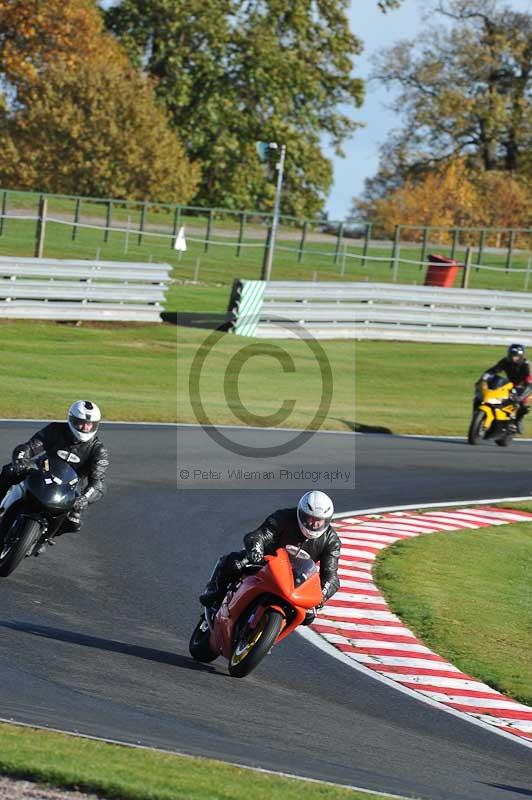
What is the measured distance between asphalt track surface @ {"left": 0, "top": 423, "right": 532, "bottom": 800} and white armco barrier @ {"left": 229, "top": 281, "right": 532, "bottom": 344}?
15930 millimetres

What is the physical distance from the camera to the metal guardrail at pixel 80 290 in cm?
3020

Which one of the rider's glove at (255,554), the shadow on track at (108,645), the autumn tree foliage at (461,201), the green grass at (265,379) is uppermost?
the autumn tree foliage at (461,201)

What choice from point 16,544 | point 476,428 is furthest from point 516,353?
point 16,544

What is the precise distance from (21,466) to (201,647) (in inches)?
116

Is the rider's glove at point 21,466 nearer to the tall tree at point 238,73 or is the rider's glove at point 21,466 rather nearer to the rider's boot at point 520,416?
the rider's boot at point 520,416

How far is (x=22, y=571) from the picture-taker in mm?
13008

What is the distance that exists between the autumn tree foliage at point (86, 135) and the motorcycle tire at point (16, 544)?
154 feet

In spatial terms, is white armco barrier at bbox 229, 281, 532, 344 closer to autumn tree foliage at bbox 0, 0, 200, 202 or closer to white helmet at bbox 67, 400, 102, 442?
white helmet at bbox 67, 400, 102, 442

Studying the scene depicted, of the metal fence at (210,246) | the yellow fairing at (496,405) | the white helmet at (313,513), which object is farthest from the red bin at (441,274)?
the white helmet at (313,513)

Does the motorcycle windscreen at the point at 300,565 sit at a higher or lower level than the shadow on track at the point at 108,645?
higher

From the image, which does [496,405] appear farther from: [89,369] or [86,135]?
[86,135]

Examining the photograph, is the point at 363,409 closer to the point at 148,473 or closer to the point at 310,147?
the point at 148,473

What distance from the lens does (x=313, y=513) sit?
35.0ft

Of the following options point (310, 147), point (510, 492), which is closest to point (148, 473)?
point (510, 492)
